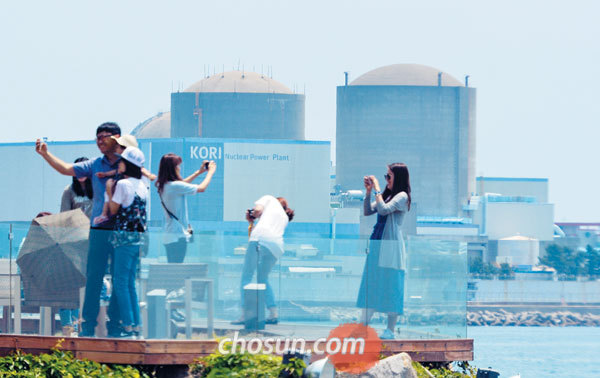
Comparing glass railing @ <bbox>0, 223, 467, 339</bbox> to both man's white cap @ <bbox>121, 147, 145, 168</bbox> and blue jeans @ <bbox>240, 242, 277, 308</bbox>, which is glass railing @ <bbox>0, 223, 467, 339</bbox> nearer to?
blue jeans @ <bbox>240, 242, 277, 308</bbox>

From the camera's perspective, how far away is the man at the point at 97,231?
1045cm

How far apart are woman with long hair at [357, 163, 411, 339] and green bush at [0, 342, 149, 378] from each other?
2.07 meters

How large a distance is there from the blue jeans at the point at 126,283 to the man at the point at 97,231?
0.26ft

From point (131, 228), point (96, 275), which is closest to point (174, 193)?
point (131, 228)

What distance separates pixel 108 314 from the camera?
10492mm

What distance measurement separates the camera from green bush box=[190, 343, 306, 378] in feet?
34.2

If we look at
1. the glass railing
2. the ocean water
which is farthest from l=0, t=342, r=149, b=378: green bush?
the ocean water

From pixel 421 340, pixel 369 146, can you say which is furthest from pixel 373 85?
pixel 421 340

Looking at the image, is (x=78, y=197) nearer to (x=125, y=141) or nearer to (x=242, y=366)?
(x=125, y=141)

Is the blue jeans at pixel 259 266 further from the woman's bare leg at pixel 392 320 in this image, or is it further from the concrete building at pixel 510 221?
the concrete building at pixel 510 221

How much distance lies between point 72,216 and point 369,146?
134 metres

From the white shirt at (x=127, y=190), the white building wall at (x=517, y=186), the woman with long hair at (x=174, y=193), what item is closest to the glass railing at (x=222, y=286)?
the white shirt at (x=127, y=190)

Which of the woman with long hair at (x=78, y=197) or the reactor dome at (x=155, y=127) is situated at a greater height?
the reactor dome at (x=155, y=127)

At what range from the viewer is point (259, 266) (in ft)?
35.7
